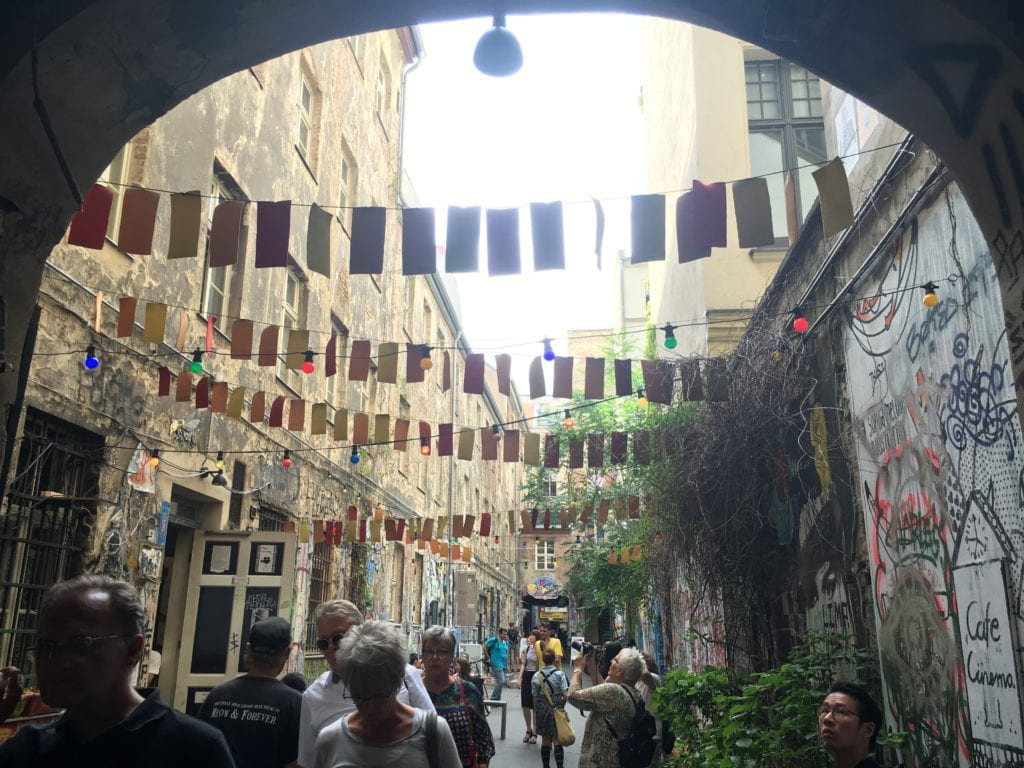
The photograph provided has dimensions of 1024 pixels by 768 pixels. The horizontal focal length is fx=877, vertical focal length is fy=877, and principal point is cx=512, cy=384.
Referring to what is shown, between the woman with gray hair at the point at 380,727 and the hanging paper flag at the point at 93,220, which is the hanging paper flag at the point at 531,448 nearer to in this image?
the hanging paper flag at the point at 93,220

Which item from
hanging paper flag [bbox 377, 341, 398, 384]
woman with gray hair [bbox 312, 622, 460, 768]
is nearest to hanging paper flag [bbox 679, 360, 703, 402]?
hanging paper flag [bbox 377, 341, 398, 384]

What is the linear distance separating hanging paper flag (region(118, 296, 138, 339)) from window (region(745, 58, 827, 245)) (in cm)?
920

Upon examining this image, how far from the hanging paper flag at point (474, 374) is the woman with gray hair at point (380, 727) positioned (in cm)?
597

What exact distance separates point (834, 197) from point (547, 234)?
1.68 metres

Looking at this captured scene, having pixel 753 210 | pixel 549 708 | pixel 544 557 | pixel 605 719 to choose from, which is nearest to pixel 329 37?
pixel 753 210

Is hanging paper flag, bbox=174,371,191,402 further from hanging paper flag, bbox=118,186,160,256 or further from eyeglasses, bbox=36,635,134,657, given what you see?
eyeglasses, bbox=36,635,134,657

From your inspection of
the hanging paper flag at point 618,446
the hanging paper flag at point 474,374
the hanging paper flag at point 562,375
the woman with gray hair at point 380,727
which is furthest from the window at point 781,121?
the woman with gray hair at point 380,727

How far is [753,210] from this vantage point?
17.4 feet

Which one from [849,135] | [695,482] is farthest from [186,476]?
[849,135]

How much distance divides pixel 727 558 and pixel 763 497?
2.45ft

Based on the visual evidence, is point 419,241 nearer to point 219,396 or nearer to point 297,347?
point 297,347

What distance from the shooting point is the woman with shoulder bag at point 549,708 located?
422 inches

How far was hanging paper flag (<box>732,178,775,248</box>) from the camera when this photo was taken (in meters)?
5.28

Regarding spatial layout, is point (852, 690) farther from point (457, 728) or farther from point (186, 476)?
point (186, 476)
